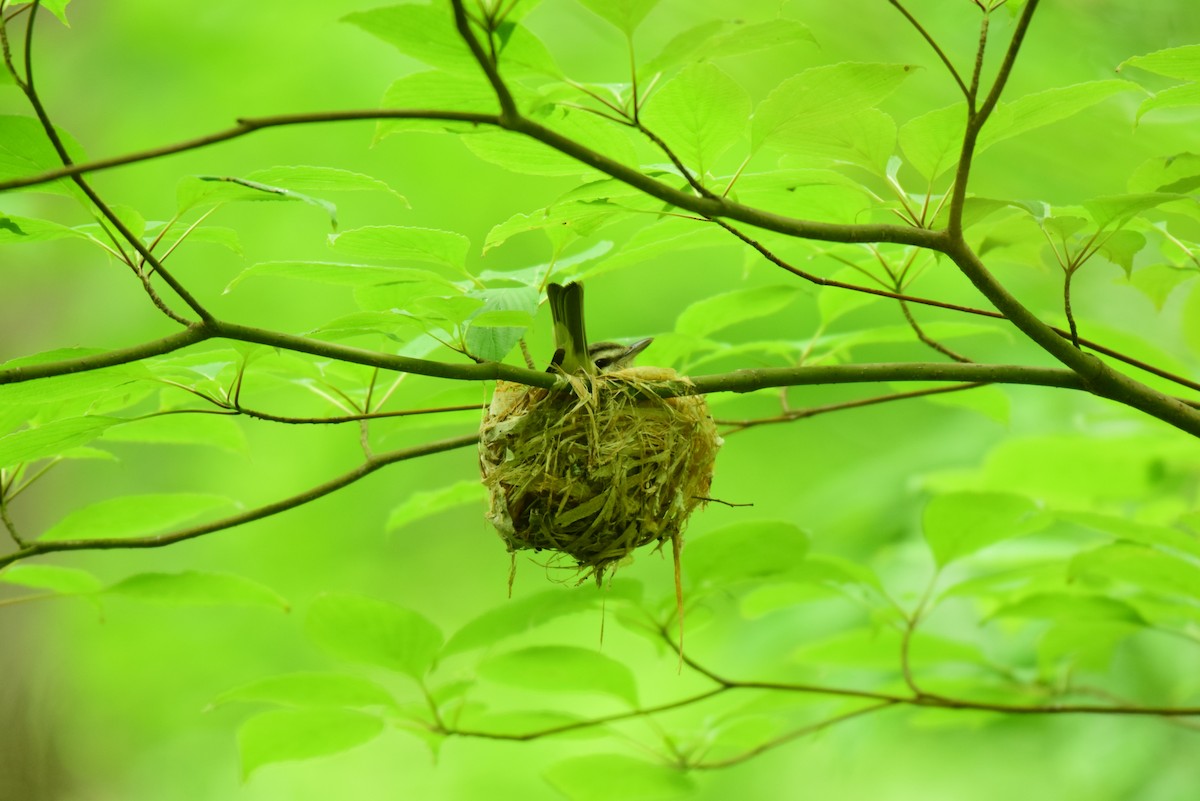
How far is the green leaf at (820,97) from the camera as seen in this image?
3.04 ft

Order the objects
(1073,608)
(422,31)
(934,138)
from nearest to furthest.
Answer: (422,31) → (934,138) → (1073,608)

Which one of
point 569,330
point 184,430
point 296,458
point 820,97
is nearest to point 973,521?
point 569,330

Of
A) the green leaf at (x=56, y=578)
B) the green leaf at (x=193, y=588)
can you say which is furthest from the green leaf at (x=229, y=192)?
the green leaf at (x=56, y=578)

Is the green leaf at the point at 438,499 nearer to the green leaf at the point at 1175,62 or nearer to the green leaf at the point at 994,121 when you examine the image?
the green leaf at the point at 994,121

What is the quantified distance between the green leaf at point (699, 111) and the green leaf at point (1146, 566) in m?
0.81

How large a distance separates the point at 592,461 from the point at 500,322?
14.5 inches

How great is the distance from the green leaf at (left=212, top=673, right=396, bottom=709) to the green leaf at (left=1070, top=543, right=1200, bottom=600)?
3.38ft

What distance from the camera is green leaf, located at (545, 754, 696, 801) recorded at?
1715 mm

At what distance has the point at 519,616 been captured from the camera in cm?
153

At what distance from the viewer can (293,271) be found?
41.6 inches

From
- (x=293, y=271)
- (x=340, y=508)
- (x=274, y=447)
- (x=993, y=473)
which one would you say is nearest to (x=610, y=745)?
(x=340, y=508)

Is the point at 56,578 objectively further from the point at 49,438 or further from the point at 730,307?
the point at 730,307

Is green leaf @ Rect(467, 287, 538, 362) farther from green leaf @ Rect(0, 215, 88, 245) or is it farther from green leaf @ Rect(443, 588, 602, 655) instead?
green leaf @ Rect(443, 588, 602, 655)

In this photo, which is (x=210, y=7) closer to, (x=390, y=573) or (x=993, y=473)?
(x=390, y=573)
